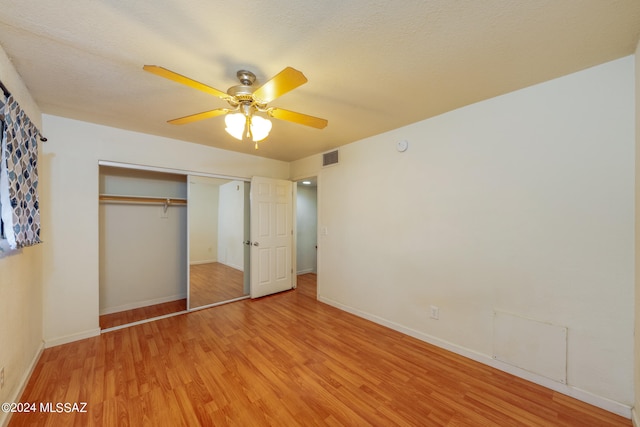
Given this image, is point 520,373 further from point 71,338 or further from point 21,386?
point 71,338

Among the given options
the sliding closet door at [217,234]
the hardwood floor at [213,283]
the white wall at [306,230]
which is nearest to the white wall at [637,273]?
the hardwood floor at [213,283]

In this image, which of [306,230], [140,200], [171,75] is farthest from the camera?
[306,230]

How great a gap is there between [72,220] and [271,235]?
7.88ft

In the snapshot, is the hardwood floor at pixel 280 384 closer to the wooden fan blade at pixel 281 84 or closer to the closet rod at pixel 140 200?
the closet rod at pixel 140 200

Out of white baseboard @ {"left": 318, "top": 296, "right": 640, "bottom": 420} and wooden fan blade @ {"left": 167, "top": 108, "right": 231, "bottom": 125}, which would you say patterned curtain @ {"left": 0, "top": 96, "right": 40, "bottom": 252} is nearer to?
wooden fan blade @ {"left": 167, "top": 108, "right": 231, "bottom": 125}

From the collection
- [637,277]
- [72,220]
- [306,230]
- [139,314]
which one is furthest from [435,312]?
[72,220]

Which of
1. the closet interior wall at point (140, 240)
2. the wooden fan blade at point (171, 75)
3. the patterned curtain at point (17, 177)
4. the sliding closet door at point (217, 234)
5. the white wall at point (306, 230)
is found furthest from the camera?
the white wall at point (306, 230)

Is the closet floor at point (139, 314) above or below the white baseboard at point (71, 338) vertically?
below

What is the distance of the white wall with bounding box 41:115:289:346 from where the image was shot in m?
2.48

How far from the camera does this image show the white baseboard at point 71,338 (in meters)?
2.45

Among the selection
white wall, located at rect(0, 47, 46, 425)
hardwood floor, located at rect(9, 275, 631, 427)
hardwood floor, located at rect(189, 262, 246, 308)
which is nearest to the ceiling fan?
white wall, located at rect(0, 47, 46, 425)

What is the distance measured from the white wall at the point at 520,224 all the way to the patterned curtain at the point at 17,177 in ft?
10.0

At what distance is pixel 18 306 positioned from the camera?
179 centimetres

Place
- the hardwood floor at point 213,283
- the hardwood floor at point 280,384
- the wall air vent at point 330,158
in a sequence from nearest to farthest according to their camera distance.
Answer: the hardwood floor at point 280,384, the wall air vent at point 330,158, the hardwood floor at point 213,283
